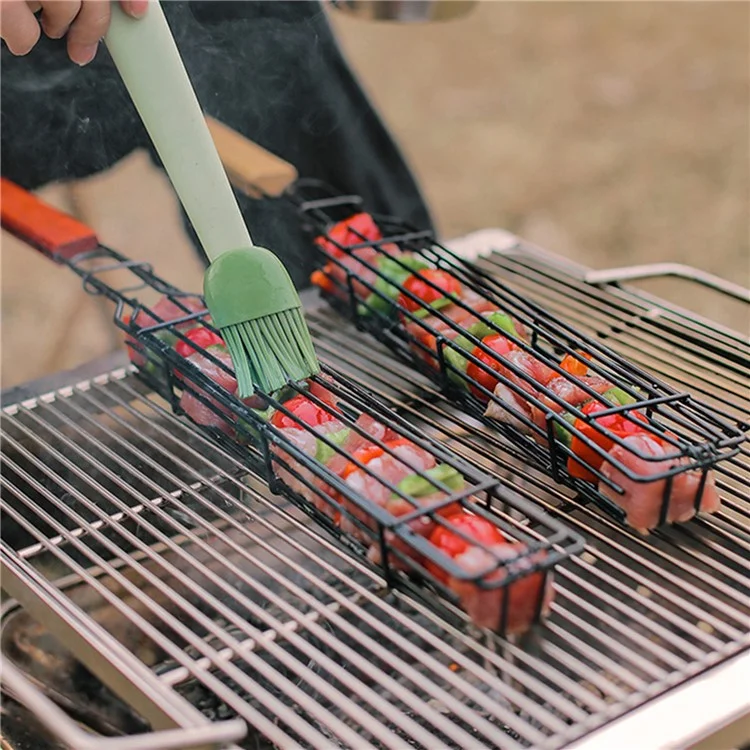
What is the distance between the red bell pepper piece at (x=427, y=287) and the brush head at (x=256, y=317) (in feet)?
1.16

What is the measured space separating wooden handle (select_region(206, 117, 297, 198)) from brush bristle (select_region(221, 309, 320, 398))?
2.51 ft

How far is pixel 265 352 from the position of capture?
1.64 m

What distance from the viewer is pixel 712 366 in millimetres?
2035

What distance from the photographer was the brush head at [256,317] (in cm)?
160

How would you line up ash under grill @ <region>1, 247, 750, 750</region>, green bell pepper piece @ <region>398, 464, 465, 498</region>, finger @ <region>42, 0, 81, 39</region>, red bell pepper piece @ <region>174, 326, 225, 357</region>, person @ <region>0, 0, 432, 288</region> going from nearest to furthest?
ash under grill @ <region>1, 247, 750, 750</region> < green bell pepper piece @ <region>398, 464, 465, 498</region> < finger @ <region>42, 0, 81, 39</region> < red bell pepper piece @ <region>174, 326, 225, 357</region> < person @ <region>0, 0, 432, 288</region>

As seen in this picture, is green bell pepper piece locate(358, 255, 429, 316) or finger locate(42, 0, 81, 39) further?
green bell pepper piece locate(358, 255, 429, 316)

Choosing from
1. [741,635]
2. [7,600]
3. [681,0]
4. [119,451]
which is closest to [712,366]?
[741,635]

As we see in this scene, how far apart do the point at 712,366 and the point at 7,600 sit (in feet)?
4.78

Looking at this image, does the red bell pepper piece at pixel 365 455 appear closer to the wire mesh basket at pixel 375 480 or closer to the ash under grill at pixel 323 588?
the wire mesh basket at pixel 375 480

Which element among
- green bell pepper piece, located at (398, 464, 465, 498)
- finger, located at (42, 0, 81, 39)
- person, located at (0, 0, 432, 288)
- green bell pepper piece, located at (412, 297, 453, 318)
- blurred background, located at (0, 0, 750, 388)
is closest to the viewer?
green bell pepper piece, located at (398, 464, 465, 498)

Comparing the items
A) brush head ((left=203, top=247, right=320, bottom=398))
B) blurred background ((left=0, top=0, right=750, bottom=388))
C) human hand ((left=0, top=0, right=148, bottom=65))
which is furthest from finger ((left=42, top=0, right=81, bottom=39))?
blurred background ((left=0, top=0, right=750, bottom=388))

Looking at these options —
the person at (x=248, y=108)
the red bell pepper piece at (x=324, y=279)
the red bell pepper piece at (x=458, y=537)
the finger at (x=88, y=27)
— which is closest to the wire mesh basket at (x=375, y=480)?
the red bell pepper piece at (x=458, y=537)

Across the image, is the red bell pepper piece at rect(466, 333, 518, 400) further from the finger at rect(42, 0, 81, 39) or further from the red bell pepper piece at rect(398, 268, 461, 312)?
the finger at rect(42, 0, 81, 39)

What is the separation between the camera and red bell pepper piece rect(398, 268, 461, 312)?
197 centimetres
